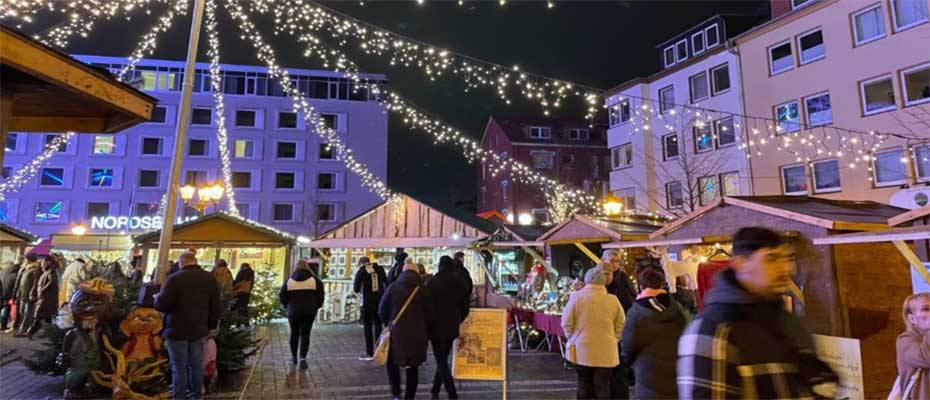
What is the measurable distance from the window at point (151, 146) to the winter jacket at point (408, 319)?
3908 centimetres

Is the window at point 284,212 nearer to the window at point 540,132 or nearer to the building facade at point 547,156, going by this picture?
the building facade at point 547,156

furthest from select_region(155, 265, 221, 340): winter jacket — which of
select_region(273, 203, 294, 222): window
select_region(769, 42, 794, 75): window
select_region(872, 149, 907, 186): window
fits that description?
select_region(273, 203, 294, 222): window

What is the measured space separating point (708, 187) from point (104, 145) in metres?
39.7

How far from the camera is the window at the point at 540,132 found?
41000 mm

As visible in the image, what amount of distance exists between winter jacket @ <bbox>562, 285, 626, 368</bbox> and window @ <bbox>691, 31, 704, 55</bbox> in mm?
23044

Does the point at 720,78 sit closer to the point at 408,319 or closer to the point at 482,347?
the point at 482,347

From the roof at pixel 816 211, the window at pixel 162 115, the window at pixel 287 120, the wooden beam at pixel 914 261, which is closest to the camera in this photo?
the wooden beam at pixel 914 261

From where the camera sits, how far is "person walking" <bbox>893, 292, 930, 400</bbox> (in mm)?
3842

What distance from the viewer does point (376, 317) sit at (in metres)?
9.68

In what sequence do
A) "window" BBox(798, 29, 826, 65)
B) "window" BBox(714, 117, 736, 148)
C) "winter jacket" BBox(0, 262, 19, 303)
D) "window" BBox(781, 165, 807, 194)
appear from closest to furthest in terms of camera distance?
"winter jacket" BBox(0, 262, 19, 303) → "window" BBox(798, 29, 826, 65) → "window" BBox(781, 165, 807, 194) → "window" BBox(714, 117, 736, 148)

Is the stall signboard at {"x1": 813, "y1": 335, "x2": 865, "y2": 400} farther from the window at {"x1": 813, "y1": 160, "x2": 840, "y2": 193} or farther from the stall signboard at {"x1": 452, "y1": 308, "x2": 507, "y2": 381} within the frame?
the window at {"x1": 813, "y1": 160, "x2": 840, "y2": 193}

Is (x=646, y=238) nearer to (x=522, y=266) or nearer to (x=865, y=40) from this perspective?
(x=522, y=266)

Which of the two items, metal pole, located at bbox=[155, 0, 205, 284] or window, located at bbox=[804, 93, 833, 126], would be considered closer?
metal pole, located at bbox=[155, 0, 205, 284]

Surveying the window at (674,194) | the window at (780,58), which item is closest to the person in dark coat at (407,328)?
the window at (780,58)
